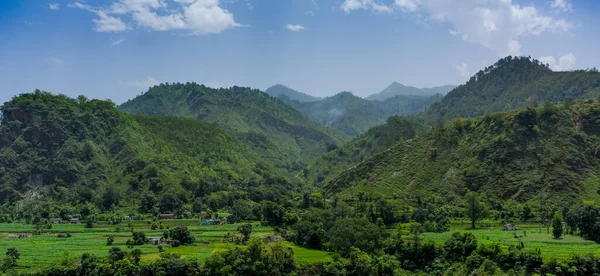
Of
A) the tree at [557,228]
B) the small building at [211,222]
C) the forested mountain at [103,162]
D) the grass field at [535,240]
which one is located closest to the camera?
the grass field at [535,240]

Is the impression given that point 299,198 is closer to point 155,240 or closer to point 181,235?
point 181,235

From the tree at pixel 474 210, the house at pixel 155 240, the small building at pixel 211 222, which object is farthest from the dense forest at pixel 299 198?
the small building at pixel 211 222

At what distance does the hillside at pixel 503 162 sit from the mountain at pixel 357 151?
4876 cm

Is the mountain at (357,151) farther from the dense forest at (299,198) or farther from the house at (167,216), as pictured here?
the house at (167,216)

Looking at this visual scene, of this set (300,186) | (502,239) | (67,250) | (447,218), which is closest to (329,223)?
(447,218)

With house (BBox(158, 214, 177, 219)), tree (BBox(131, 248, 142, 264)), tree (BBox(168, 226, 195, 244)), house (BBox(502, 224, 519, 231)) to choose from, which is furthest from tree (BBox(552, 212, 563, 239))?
house (BBox(158, 214, 177, 219))

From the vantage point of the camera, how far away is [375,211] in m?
87.6

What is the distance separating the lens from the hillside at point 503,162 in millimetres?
93188

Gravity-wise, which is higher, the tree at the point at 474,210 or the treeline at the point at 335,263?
the tree at the point at 474,210

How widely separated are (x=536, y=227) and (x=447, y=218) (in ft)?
43.5

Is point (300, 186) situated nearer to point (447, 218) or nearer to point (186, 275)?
point (447, 218)

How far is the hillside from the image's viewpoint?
9319 cm

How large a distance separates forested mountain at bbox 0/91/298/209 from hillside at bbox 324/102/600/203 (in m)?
29.1

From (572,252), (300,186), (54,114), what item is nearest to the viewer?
(572,252)
